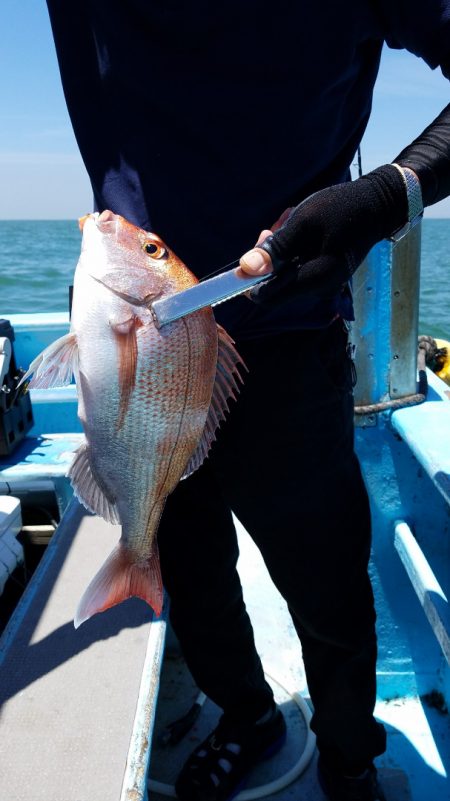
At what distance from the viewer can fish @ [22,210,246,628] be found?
49.0 inches

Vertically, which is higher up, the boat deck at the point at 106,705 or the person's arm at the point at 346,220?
the person's arm at the point at 346,220

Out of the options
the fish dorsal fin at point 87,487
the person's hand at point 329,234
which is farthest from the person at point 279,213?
the fish dorsal fin at point 87,487

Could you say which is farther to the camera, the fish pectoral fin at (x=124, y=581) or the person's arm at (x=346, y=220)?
the fish pectoral fin at (x=124, y=581)

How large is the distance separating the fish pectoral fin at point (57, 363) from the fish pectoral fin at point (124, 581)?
1.36 ft

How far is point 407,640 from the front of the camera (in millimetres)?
2398

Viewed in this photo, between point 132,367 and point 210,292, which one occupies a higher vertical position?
point 210,292

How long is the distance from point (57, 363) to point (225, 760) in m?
1.42

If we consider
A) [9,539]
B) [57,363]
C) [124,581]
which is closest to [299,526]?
[124,581]

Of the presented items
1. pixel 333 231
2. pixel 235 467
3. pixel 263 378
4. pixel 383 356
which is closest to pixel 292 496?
pixel 235 467

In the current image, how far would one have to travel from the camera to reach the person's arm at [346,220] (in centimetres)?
123

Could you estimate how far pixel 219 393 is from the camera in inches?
55.2

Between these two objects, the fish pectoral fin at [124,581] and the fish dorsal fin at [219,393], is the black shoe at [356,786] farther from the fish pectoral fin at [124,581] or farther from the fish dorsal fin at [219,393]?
the fish dorsal fin at [219,393]

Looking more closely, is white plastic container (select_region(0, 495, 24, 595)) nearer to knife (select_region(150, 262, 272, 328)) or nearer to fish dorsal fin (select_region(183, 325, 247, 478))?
fish dorsal fin (select_region(183, 325, 247, 478))

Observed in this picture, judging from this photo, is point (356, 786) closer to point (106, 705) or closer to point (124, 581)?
point (106, 705)
